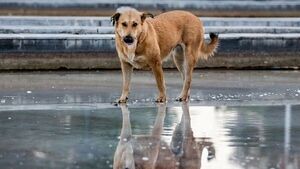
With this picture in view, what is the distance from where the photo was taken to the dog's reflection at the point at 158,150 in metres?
8.06

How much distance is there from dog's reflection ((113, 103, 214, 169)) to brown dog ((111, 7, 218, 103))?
2.10 m

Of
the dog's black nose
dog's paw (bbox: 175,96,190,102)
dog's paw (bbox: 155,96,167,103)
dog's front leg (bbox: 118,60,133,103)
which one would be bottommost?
dog's paw (bbox: 175,96,190,102)

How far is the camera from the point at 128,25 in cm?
1233

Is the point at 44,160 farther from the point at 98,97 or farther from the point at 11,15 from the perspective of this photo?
the point at 11,15

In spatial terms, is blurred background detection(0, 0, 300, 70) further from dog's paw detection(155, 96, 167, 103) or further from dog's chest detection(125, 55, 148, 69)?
dog's paw detection(155, 96, 167, 103)

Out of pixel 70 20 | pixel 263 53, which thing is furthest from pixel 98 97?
pixel 70 20

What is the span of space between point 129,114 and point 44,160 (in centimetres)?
325

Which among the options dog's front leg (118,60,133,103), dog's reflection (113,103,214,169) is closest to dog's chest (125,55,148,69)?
dog's front leg (118,60,133,103)

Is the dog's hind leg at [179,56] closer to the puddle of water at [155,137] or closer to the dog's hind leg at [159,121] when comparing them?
the dog's hind leg at [159,121]

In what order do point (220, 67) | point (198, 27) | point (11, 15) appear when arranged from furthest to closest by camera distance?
point (11, 15) < point (220, 67) < point (198, 27)

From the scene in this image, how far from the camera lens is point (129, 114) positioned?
1134 centimetres

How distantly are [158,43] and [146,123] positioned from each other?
267cm

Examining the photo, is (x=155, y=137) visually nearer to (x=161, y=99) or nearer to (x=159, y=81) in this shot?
(x=161, y=99)

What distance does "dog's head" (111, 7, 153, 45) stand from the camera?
40.1ft
